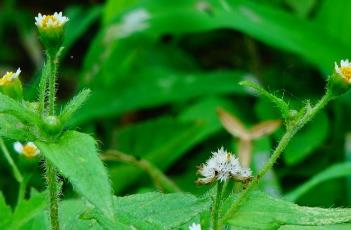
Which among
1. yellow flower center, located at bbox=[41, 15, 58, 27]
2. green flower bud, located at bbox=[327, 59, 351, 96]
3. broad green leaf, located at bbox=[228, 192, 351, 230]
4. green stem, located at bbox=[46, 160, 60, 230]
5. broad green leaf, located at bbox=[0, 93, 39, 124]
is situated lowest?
broad green leaf, located at bbox=[228, 192, 351, 230]

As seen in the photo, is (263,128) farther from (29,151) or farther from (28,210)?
(28,210)

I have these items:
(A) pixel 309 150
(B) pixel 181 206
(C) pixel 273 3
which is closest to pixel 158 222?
(B) pixel 181 206

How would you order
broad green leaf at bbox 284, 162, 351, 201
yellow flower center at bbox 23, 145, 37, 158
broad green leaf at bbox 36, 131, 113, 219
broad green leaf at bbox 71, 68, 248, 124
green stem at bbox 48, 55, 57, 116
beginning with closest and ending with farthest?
broad green leaf at bbox 36, 131, 113, 219 < green stem at bbox 48, 55, 57, 116 < yellow flower center at bbox 23, 145, 37, 158 < broad green leaf at bbox 284, 162, 351, 201 < broad green leaf at bbox 71, 68, 248, 124

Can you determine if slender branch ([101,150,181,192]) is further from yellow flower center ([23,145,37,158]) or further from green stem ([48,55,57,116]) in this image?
green stem ([48,55,57,116])

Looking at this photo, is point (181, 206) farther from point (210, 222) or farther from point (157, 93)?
point (157, 93)

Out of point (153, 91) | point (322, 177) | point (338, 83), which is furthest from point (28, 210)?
point (153, 91)

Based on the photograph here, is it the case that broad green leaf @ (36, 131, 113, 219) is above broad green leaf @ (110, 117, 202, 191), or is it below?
below

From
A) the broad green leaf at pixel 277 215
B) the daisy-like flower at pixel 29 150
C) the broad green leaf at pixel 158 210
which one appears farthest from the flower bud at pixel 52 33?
the daisy-like flower at pixel 29 150

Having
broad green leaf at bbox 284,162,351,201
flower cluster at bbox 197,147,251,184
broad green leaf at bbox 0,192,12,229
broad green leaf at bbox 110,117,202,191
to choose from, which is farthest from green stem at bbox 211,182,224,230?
broad green leaf at bbox 110,117,202,191

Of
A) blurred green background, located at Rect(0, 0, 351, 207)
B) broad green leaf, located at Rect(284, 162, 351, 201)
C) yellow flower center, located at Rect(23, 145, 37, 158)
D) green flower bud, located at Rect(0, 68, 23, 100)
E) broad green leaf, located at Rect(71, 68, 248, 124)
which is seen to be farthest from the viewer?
broad green leaf, located at Rect(71, 68, 248, 124)
